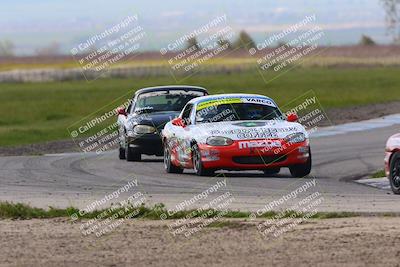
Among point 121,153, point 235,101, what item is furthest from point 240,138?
point 121,153

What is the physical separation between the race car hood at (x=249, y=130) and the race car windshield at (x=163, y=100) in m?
5.18

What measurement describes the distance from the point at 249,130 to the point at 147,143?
5.33 m

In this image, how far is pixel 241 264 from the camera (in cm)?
1053

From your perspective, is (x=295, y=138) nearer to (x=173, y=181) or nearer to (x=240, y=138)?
(x=240, y=138)

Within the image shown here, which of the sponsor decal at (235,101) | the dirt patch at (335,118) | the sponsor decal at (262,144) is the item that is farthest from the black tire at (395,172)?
the dirt patch at (335,118)

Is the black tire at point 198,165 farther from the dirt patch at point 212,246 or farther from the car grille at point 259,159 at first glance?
the dirt patch at point 212,246

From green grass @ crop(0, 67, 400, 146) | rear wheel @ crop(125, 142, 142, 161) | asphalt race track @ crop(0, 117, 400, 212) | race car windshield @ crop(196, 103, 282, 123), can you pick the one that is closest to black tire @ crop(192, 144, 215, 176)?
asphalt race track @ crop(0, 117, 400, 212)

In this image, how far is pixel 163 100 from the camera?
82.6 ft

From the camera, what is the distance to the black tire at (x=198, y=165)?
1956cm

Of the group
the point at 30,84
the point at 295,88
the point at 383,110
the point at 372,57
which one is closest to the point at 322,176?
the point at 383,110

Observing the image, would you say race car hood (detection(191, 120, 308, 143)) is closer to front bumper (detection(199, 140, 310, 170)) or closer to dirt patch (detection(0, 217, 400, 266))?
front bumper (detection(199, 140, 310, 170))

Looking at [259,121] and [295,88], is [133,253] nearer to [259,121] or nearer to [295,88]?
[259,121]

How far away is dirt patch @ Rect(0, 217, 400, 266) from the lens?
1072cm

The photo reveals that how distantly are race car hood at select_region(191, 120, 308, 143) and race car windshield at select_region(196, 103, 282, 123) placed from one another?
0.38 m
